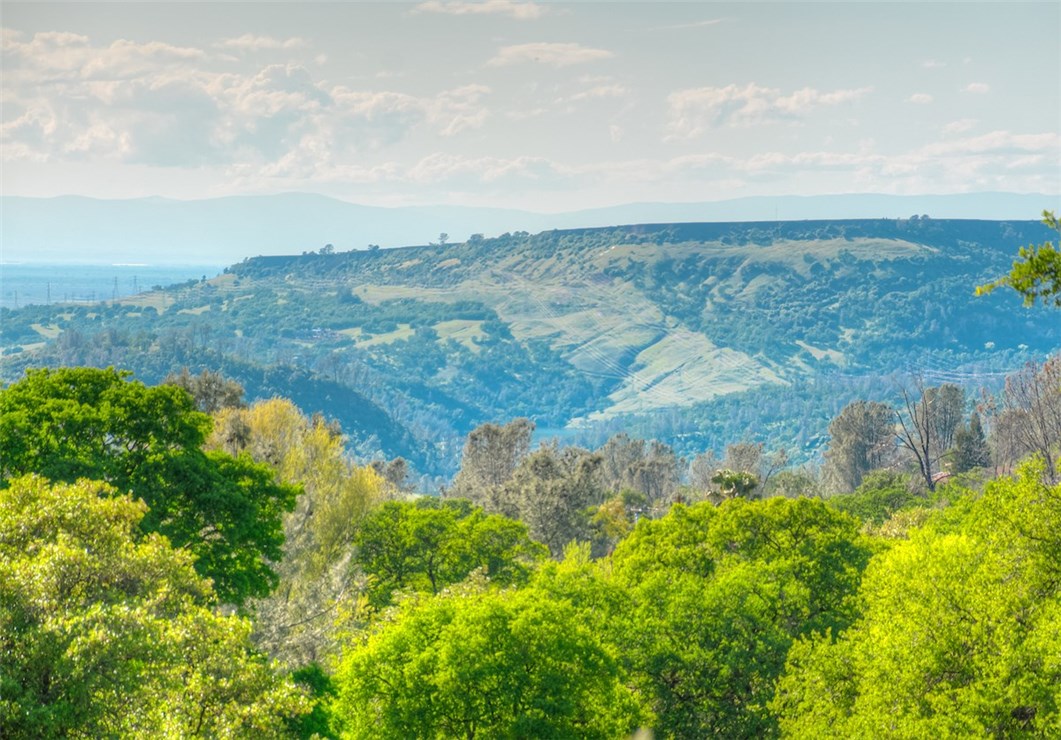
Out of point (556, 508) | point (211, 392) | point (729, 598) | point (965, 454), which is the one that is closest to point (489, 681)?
point (729, 598)

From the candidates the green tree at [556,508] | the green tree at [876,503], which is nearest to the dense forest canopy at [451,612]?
the green tree at [876,503]

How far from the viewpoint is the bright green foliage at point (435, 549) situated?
60.6m

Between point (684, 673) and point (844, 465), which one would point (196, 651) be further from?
point (844, 465)

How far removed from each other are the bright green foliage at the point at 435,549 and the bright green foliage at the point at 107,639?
35813 millimetres

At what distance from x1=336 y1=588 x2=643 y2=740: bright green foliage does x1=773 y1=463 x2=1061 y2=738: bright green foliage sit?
6583 mm

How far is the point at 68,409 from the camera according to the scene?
129 feet

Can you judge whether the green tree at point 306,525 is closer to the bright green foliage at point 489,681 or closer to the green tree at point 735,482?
the bright green foliage at point 489,681

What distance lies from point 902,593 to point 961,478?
77689 mm

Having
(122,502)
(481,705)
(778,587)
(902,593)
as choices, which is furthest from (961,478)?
(122,502)

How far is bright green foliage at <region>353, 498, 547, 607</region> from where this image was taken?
6062 cm

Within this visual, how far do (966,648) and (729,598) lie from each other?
37.8ft

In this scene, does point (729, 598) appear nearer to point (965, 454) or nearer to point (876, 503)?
point (876, 503)

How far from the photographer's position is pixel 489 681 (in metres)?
31.4

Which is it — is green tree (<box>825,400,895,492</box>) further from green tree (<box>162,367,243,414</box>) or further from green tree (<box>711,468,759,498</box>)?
green tree (<box>162,367,243,414</box>)
